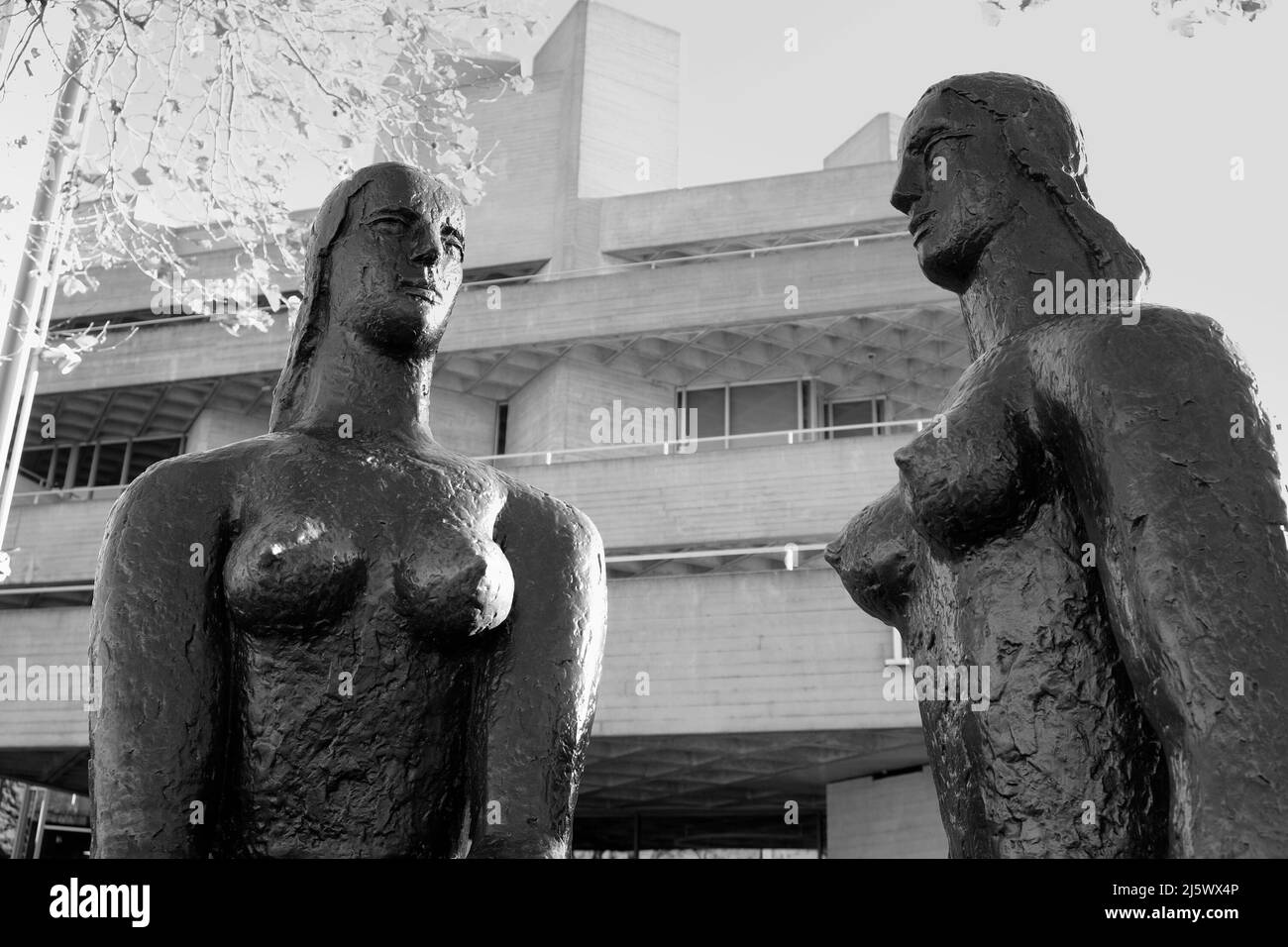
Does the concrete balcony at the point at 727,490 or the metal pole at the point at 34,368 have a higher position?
the concrete balcony at the point at 727,490

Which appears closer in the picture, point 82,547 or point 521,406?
point 82,547

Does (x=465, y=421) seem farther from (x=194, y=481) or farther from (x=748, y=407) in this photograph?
(x=194, y=481)

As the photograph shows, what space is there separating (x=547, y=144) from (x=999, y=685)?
1054 inches

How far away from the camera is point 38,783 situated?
22969 mm

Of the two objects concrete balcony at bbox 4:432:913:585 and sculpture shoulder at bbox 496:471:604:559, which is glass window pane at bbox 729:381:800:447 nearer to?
concrete balcony at bbox 4:432:913:585

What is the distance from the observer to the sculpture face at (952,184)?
98.4 inches

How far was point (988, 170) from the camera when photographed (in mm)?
2504

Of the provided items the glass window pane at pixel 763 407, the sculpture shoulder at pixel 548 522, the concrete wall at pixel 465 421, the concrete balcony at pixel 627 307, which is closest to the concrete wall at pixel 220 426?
the concrete balcony at pixel 627 307

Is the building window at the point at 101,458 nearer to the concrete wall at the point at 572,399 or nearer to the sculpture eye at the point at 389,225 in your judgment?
the concrete wall at the point at 572,399

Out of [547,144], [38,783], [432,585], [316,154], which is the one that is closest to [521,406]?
[547,144]

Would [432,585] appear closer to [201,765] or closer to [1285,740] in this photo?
[201,765]

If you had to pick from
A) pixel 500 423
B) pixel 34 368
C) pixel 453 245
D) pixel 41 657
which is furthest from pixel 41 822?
pixel 453 245

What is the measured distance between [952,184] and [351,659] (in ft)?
4.66

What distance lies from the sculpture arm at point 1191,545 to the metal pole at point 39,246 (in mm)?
8141
